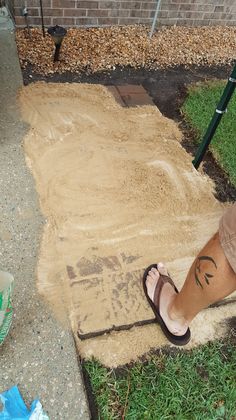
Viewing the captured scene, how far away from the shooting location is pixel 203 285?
4.41ft

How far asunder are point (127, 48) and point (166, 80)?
1.94 feet

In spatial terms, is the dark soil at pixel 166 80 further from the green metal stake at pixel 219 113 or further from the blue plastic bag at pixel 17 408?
the blue plastic bag at pixel 17 408

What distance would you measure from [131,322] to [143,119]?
175 centimetres

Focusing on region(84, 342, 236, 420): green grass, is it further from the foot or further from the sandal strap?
the sandal strap

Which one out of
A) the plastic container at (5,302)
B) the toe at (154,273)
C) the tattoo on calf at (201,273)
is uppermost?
the tattoo on calf at (201,273)

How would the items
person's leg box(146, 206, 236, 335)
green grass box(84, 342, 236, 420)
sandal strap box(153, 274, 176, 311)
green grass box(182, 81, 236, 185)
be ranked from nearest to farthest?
person's leg box(146, 206, 236, 335) < green grass box(84, 342, 236, 420) < sandal strap box(153, 274, 176, 311) < green grass box(182, 81, 236, 185)

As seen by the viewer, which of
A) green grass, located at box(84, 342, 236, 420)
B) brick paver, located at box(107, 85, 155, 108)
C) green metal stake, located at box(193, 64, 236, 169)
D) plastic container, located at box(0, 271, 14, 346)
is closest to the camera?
plastic container, located at box(0, 271, 14, 346)

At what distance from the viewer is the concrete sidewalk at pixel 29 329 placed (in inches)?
58.1

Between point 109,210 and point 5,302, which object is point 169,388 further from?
point 109,210

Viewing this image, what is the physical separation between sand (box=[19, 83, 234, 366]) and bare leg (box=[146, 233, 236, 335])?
0.18 meters

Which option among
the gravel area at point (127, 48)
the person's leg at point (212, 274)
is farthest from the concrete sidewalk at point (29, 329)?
the gravel area at point (127, 48)

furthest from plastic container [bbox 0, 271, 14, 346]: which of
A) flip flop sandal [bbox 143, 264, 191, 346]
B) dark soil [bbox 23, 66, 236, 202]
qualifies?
dark soil [bbox 23, 66, 236, 202]

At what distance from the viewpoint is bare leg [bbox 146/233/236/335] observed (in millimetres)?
1274

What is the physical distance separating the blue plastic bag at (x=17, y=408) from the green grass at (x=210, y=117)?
1.93 metres
